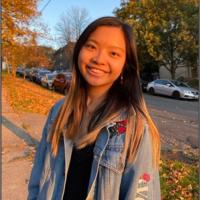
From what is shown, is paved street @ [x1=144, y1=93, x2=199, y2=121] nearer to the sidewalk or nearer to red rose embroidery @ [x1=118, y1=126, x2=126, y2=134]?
the sidewalk

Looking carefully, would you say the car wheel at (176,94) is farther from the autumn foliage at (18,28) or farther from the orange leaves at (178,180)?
the orange leaves at (178,180)

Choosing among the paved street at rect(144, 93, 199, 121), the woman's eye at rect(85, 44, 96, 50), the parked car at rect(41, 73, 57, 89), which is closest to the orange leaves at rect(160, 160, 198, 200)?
the woman's eye at rect(85, 44, 96, 50)

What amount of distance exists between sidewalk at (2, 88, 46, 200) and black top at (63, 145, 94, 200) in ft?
8.78

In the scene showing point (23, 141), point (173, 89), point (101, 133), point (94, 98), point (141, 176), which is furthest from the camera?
point (173, 89)

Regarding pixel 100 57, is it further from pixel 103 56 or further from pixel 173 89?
pixel 173 89

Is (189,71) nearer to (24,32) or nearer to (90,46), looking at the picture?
(24,32)

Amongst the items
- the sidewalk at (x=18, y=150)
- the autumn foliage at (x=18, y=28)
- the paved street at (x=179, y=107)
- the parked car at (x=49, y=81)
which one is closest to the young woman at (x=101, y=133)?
the sidewalk at (x=18, y=150)

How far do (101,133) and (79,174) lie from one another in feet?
0.79

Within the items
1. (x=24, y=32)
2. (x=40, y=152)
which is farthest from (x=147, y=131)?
(x=24, y=32)

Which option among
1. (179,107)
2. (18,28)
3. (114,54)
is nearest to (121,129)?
(114,54)

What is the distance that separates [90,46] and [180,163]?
14.0 ft

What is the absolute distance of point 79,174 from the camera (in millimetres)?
1751

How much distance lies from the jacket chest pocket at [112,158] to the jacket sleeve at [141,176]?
4 centimetres

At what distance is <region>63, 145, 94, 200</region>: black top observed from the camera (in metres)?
1.73
